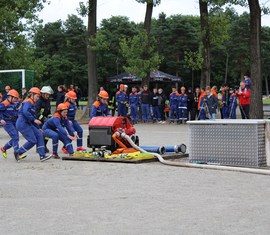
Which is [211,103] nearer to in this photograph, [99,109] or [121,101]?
[121,101]

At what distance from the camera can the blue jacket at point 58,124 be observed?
14367mm

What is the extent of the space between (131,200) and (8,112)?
754 centimetres

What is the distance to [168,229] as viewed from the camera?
662 centimetres

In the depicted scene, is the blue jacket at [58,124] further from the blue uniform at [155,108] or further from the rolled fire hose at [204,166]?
the blue uniform at [155,108]

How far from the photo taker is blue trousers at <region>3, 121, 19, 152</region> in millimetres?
14555

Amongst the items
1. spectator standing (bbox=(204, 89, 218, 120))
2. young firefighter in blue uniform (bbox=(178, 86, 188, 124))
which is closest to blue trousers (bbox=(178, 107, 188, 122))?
young firefighter in blue uniform (bbox=(178, 86, 188, 124))

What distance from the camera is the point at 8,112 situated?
49.9 feet

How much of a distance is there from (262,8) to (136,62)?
7.94 metres

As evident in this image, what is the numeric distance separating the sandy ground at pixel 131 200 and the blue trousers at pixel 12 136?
1879 mm

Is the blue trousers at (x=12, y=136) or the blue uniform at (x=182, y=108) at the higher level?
the blue uniform at (x=182, y=108)

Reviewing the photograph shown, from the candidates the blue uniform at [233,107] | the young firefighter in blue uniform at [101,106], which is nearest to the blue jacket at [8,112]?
the young firefighter in blue uniform at [101,106]

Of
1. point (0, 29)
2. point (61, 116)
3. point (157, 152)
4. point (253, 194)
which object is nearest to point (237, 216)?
point (253, 194)

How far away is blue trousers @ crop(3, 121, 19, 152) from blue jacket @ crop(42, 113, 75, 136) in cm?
71

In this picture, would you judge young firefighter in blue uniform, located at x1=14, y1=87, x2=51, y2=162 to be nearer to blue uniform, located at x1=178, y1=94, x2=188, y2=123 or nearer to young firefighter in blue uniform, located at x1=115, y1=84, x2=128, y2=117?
young firefighter in blue uniform, located at x1=115, y1=84, x2=128, y2=117
